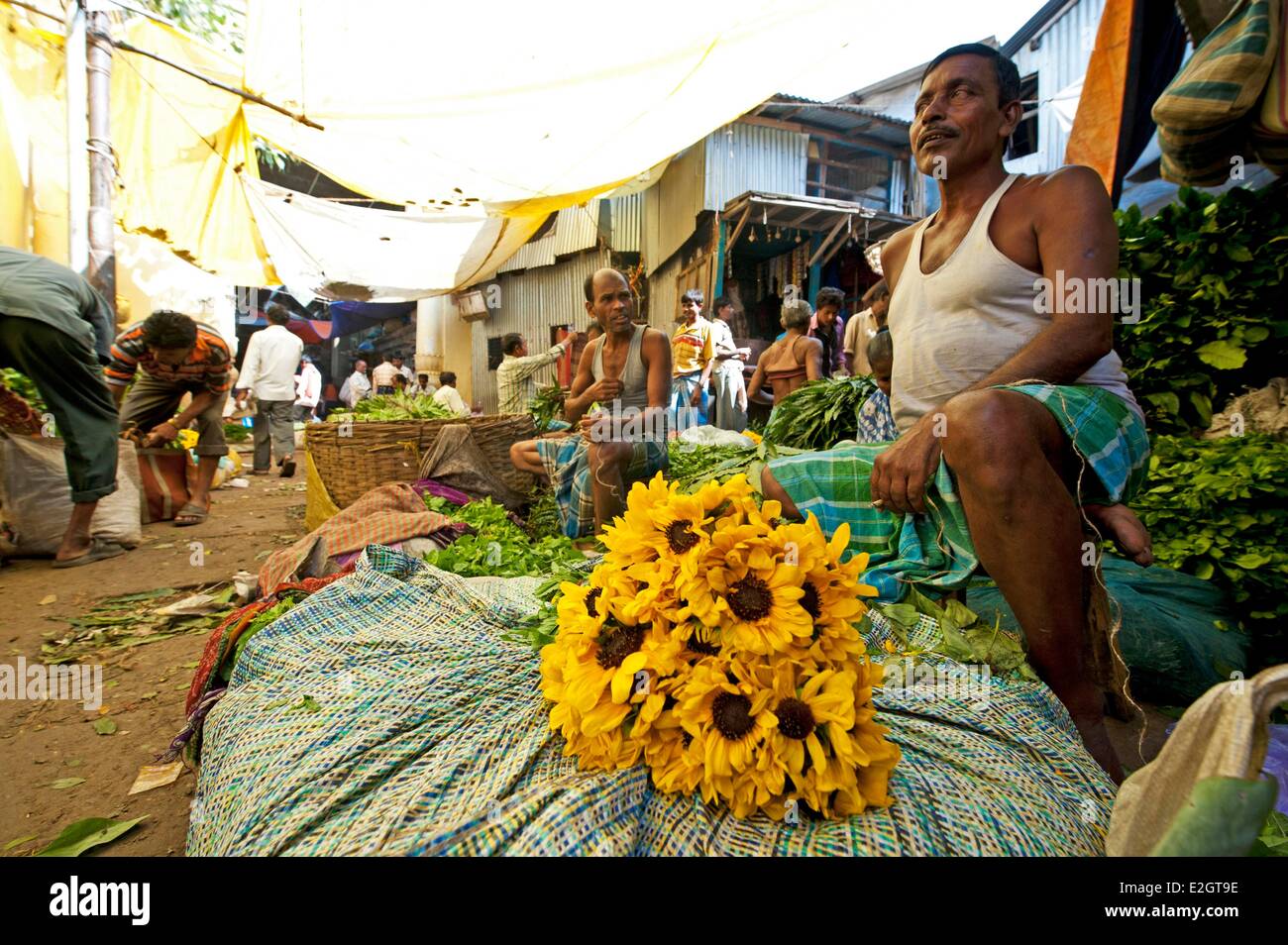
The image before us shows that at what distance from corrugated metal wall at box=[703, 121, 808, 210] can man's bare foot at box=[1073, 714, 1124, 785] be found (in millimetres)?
10138

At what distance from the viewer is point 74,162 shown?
17.5 feet

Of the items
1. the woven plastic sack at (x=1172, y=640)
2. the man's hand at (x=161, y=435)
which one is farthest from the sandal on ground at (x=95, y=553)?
the woven plastic sack at (x=1172, y=640)

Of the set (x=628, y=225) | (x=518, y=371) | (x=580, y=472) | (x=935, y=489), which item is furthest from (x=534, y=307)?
(x=935, y=489)

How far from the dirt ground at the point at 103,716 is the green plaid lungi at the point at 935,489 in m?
0.68

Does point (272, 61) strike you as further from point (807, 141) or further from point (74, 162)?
point (807, 141)

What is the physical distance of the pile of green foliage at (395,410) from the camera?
17.2 ft

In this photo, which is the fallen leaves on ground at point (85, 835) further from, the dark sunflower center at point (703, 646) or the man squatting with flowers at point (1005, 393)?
the man squatting with flowers at point (1005, 393)

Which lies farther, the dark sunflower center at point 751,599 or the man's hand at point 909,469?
the man's hand at point 909,469

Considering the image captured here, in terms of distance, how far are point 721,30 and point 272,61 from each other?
3.11m

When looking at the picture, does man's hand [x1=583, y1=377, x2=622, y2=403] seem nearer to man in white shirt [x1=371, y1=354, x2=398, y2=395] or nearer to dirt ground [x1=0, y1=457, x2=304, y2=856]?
dirt ground [x1=0, y1=457, x2=304, y2=856]

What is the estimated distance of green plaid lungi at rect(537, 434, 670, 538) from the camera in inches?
134

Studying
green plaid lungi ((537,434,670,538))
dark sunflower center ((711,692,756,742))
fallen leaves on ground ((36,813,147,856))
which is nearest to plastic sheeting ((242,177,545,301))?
green plaid lungi ((537,434,670,538))

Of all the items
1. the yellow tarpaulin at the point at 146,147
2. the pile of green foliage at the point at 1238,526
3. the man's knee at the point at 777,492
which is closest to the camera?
the man's knee at the point at 777,492
